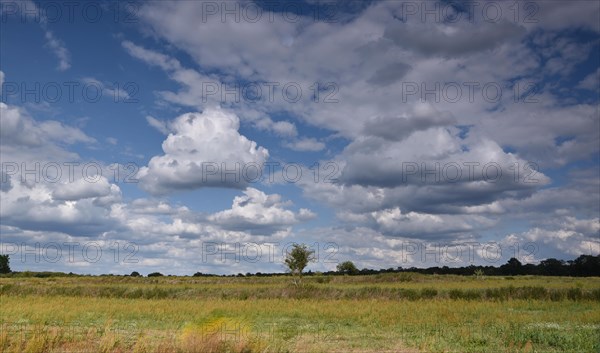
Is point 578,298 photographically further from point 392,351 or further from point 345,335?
point 392,351

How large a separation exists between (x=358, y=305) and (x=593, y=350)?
17935 millimetres

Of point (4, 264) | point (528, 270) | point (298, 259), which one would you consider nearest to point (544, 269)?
point (528, 270)

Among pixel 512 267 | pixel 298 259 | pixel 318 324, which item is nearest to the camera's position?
pixel 318 324

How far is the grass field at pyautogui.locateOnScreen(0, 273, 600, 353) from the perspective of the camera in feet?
53.0


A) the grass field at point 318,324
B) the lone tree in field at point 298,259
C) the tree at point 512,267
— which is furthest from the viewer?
the tree at point 512,267

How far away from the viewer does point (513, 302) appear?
35562 millimetres

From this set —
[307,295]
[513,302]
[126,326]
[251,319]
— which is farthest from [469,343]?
[307,295]

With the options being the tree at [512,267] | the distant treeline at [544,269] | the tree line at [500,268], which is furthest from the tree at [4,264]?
the tree at [512,267]

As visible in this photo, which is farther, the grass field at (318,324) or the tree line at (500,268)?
the tree line at (500,268)

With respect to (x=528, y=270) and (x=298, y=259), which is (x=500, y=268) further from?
(x=298, y=259)

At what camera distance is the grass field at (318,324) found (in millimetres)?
16156

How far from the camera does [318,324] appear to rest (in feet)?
80.9

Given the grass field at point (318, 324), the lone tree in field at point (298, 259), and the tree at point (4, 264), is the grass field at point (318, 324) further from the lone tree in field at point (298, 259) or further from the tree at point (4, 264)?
the tree at point (4, 264)

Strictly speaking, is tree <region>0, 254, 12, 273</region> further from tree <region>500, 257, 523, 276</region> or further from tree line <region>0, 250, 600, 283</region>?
tree <region>500, 257, 523, 276</region>
